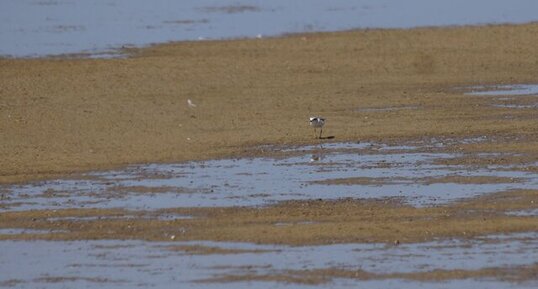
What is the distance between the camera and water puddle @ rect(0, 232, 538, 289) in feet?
40.0

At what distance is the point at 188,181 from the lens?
658 inches

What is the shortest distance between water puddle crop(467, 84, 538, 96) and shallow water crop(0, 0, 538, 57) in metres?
8.38

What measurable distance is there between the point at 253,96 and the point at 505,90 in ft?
12.5

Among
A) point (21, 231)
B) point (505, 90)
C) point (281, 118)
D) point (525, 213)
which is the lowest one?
point (21, 231)

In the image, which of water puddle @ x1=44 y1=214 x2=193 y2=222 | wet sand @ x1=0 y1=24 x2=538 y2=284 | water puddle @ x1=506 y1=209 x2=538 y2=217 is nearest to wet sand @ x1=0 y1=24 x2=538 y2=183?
wet sand @ x1=0 y1=24 x2=538 y2=284

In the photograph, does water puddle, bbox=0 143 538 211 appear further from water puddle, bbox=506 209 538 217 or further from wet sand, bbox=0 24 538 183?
water puddle, bbox=506 209 538 217

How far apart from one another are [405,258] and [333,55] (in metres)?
15.8

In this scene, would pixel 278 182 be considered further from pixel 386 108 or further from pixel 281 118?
pixel 386 108

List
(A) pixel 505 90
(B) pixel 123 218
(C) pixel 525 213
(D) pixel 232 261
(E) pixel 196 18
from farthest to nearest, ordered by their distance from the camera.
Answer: (E) pixel 196 18 < (A) pixel 505 90 < (B) pixel 123 218 < (C) pixel 525 213 < (D) pixel 232 261

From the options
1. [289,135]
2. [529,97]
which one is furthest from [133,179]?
[529,97]

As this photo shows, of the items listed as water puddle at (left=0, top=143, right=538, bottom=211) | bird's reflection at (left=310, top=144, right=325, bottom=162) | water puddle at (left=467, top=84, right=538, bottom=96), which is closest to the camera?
water puddle at (left=0, top=143, right=538, bottom=211)

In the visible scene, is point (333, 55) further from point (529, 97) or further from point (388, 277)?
point (388, 277)

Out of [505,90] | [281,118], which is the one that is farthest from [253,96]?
[505,90]

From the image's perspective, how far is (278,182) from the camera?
54.1ft
